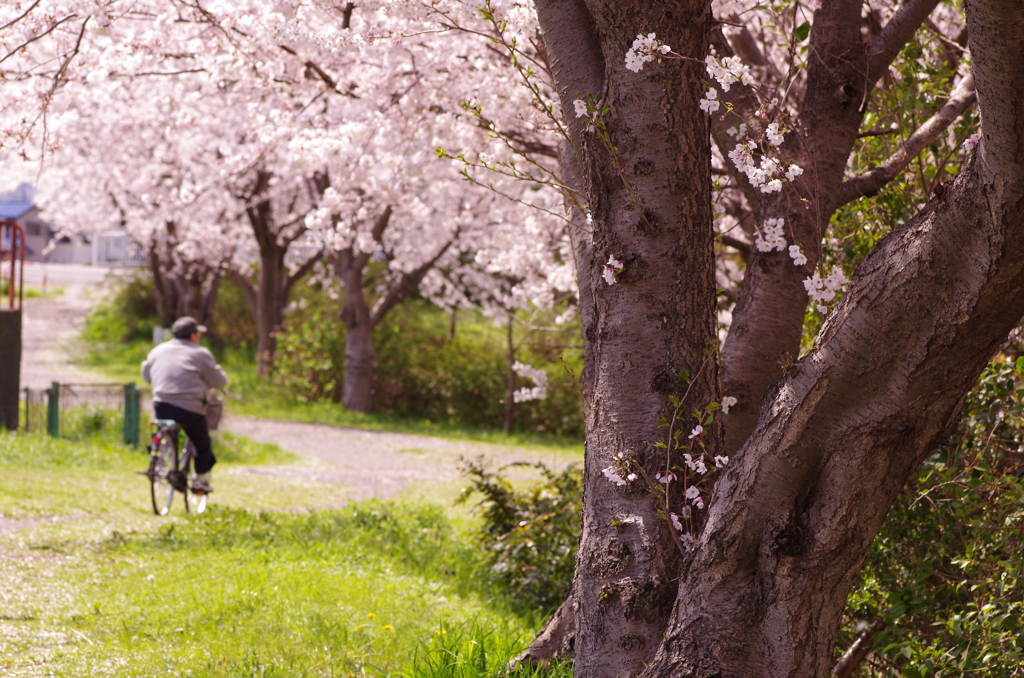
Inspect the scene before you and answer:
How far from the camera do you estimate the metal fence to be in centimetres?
1221

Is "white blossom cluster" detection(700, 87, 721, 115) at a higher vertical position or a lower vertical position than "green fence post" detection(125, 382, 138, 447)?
higher

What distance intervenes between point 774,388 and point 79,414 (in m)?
12.0

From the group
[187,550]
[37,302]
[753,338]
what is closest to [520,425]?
[187,550]

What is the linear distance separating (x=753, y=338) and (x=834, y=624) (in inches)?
51.8

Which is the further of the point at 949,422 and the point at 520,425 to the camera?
the point at 520,425

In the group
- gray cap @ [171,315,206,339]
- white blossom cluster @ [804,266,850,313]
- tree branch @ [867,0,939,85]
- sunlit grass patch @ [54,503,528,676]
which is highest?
tree branch @ [867,0,939,85]

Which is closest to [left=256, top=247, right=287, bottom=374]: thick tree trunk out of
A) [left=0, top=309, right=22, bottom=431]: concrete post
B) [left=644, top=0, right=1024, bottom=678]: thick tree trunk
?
[left=0, top=309, right=22, bottom=431]: concrete post

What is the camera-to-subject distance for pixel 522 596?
6.23m

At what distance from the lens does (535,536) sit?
6.56m

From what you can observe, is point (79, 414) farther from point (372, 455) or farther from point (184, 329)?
point (184, 329)

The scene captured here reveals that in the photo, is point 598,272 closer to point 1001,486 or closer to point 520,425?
point 1001,486

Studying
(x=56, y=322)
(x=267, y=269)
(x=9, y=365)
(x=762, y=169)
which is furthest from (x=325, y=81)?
(x=56, y=322)

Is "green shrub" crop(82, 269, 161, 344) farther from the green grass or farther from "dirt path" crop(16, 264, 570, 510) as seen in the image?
the green grass

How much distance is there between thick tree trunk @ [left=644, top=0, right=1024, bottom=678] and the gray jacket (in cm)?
664
